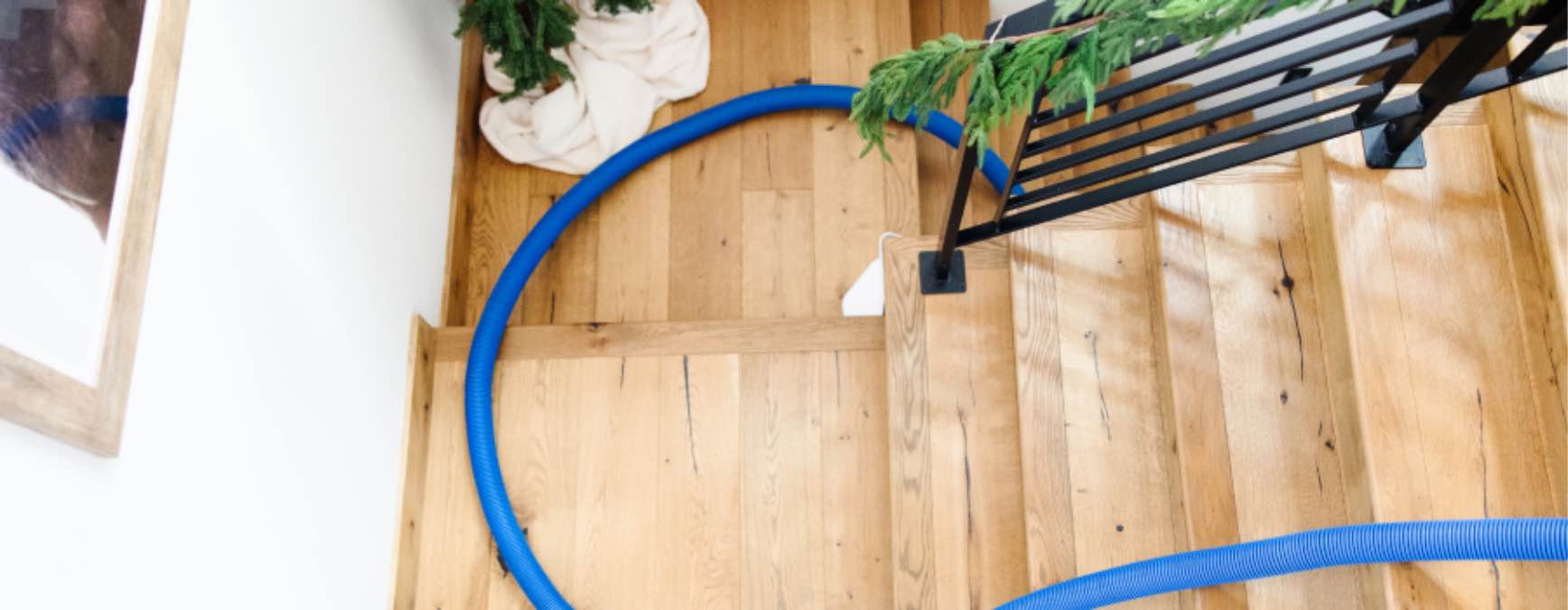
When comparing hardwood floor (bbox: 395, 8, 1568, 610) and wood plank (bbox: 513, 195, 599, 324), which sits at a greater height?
wood plank (bbox: 513, 195, 599, 324)

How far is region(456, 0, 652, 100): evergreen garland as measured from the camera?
2.45 m

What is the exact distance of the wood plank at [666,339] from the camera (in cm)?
251

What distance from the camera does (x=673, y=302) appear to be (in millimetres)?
2770

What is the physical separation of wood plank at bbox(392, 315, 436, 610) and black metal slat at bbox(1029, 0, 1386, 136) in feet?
4.93

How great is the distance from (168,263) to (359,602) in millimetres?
907

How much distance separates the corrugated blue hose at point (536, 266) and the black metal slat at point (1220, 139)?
0.66 meters

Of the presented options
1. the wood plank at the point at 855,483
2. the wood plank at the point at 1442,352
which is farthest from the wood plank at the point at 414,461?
the wood plank at the point at 1442,352

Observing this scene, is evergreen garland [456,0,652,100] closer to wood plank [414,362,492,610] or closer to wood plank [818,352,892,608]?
wood plank [414,362,492,610]

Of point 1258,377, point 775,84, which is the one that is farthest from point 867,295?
point 1258,377

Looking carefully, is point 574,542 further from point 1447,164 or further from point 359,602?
point 1447,164

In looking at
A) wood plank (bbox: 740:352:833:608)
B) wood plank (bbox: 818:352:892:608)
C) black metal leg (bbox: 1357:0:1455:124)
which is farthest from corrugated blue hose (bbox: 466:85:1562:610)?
black metal leg (bbox: 1357:0:1455:124)

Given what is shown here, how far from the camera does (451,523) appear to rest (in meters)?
2.42

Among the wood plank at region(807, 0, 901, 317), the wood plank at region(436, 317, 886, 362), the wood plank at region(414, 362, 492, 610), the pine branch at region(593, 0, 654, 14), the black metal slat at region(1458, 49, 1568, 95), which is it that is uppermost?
the pine branch at region(593, 0, 654, 14)

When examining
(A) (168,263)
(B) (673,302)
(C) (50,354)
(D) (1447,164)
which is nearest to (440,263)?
(B) (673,302)
